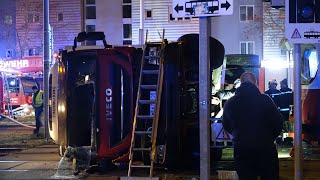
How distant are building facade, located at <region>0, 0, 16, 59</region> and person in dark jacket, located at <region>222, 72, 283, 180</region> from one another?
41.5m

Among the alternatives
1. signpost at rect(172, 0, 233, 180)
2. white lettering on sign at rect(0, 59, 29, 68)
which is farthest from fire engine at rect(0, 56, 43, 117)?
signpost at rect(172, 0, 233, 180)

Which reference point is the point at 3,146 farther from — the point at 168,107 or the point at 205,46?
the point at 205,46

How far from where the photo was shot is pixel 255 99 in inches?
191

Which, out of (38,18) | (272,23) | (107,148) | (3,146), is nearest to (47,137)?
(3,146)

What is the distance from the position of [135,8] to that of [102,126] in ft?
96.4

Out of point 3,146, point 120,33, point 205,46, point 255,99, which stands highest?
point 120,33

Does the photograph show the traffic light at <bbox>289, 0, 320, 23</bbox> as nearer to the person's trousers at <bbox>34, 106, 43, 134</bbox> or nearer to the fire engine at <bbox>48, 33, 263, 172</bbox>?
the fire engine at <bbox>48, 33, 263, 172</bbox>

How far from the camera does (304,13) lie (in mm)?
5184

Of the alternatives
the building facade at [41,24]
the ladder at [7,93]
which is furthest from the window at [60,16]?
the ladder at [7,93]

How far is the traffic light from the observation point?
517 cm

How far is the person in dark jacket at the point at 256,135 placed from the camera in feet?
15.7

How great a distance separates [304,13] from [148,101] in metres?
3.36

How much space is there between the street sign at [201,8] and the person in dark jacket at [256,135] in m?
0.87

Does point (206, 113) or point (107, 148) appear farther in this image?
point (107, 148)
